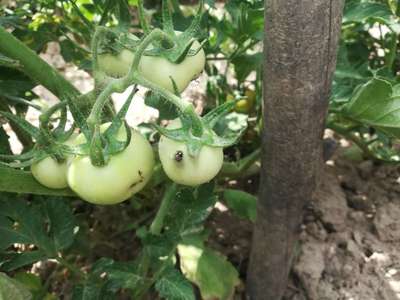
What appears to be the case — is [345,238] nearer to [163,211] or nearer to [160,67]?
[163,211]

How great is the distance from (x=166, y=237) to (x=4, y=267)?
29 cm

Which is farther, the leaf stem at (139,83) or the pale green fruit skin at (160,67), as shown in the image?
the pale green fruit skin at (160,67)

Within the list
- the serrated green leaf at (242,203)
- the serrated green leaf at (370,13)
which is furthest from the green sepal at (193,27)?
the serrated green leaf at (242,203)

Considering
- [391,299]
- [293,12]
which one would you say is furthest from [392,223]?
[293,12]

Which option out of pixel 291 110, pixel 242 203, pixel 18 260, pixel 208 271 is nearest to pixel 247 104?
pixel 242 203

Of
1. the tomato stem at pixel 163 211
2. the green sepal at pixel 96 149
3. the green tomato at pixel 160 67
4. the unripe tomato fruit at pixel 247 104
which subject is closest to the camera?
the green sepal at pixel 96 149

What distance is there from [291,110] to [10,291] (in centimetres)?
54

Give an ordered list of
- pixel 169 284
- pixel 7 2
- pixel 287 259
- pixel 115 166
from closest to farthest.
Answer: pixel 115 166 < pixel 169 284 < pixel 287 259 < pixel 7 2

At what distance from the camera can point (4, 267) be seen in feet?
3.32

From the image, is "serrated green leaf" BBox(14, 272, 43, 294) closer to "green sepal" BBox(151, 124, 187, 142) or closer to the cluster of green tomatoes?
the cluster of green tomatoes

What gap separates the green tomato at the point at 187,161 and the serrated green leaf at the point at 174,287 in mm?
212

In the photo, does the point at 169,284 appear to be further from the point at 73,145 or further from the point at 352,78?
the point at 352,78

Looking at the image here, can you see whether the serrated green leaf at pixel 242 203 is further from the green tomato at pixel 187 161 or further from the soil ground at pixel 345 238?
the green tomato at pixel 187 161

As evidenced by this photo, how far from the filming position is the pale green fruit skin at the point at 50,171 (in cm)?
84
